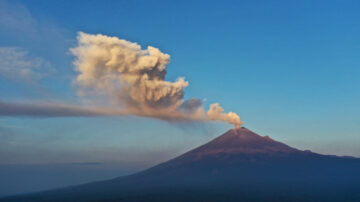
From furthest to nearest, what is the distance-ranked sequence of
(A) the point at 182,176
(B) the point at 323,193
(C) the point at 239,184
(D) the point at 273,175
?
(A) the point at 182,176, (D) the point at 273,175, (C) the point at 239,184, (B) the point at 323,193

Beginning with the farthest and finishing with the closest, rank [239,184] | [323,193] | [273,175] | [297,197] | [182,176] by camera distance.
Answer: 1. [182,176]
2. [273,175]
3. [239,184]
4. [323,193]
5. [297,197]

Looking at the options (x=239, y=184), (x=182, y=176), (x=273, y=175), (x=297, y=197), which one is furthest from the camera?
(x=182, y=176)

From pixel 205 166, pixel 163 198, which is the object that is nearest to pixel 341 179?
pixel 205 166

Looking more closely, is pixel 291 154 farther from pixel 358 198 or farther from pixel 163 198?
pixel 163 198

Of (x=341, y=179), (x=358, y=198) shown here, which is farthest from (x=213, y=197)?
(x=341, y=179)

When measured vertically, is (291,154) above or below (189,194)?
above

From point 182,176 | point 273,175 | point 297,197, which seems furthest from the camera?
point 182,176

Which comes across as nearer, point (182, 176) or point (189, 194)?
point (189, 194)

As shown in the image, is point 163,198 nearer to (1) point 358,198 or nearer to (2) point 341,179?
(1) point 358,198

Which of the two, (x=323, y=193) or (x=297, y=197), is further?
(x=323, y=193)
